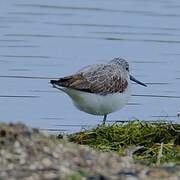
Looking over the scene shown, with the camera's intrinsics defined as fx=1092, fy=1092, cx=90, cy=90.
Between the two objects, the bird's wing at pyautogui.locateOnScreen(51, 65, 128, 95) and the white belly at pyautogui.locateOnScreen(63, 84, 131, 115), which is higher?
the bird's wing at pyautogui.locateOnScreen(51, 65, 128, 95)

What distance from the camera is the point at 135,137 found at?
1239 centimetres

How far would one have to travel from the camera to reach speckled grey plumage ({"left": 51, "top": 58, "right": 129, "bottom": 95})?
14.3 m

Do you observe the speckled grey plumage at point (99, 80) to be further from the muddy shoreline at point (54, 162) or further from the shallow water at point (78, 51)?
the muddy shoreline at point (54, 162)

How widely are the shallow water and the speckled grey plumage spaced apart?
1126 mm

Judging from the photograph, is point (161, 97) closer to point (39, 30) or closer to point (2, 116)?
point (2, 116)

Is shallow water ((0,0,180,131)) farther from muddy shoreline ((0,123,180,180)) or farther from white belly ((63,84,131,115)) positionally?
muddy shoreline ((0,123,180,180))

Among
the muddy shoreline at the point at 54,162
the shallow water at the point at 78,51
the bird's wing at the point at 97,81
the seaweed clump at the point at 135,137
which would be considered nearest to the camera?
the muddy shoreline at the point at 54,162

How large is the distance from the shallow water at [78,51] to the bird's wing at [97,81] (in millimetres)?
1152

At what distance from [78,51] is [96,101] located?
6491 millimetres

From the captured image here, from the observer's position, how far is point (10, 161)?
809cm

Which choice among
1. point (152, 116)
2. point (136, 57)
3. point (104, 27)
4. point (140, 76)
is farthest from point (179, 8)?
point (152, 116)

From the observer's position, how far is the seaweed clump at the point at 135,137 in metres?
11.6

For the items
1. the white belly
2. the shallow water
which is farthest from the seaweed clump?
the shallow water

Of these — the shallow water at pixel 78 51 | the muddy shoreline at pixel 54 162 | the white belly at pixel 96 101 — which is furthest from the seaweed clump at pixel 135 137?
the muddy shoreline at pixel 54 162
